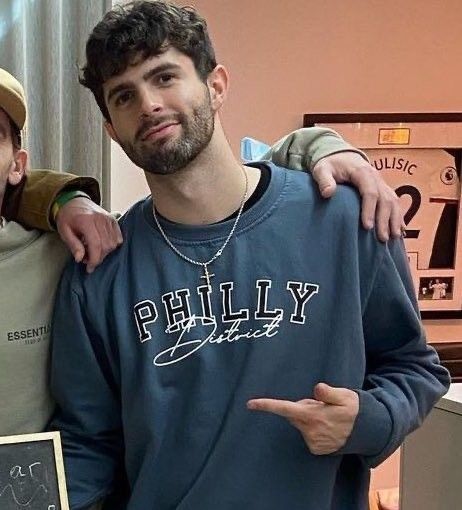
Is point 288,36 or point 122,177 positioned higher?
point 288,36

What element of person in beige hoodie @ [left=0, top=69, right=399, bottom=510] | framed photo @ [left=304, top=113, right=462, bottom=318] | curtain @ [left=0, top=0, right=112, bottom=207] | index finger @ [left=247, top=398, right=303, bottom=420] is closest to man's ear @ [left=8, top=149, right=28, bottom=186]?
person in beige hoodie @ [left=0, top=69, right=399, bottom=510]

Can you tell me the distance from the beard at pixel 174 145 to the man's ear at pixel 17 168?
8.7 inches

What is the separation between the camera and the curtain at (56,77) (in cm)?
192

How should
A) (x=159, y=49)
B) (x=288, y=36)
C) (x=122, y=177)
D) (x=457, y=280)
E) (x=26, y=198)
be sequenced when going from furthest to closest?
(x=457, y=280) < (x=288, y=36) < (x=122, y=177) < (x=26, y=198) < (x=159, y=49)

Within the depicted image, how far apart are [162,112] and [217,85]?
142 millimetres

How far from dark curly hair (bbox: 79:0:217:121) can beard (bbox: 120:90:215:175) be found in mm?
87

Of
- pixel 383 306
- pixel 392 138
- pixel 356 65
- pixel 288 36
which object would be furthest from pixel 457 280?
pixel 383 306

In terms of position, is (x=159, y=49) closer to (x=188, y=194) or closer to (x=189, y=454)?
(x=188, y=194)

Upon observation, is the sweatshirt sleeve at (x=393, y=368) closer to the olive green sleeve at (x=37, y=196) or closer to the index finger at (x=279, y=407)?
the index finger at (x=279, y=407)

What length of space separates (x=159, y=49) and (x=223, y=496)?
671 millimetres

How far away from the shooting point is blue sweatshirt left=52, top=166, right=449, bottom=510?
1.17 m

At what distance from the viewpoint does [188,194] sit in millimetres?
1204

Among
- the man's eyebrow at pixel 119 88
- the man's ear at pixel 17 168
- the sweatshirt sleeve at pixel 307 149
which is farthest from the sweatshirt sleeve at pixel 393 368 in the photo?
the man's ear at pixel 17 168

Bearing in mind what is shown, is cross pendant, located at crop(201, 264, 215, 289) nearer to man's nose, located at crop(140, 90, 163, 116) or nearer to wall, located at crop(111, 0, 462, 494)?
man's nose, located at crop(140, 90, 163, 116)
